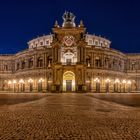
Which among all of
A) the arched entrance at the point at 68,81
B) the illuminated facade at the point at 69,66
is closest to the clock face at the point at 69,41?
the illuminated facade at the point at 69,66

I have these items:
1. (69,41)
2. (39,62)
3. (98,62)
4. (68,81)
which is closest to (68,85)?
(68,81)

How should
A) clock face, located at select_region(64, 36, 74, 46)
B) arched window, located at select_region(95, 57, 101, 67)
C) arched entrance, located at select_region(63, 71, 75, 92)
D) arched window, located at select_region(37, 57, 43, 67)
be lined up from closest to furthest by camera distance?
arched entrance, located at select_region(63, 71, 75, 92)
clock face, located at select_region(64, 36, 74, 46)
arched window, located at select_region(95, 57, 101, 67)
arched window, located at select_region(37, 57, 43, 67)

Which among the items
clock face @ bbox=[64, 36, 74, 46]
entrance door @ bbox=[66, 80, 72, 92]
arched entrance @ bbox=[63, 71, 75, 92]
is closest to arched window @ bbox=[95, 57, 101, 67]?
clock face @ bbox=[64, 36, 74, 46]

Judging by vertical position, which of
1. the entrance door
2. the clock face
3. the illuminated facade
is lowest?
the entrance door

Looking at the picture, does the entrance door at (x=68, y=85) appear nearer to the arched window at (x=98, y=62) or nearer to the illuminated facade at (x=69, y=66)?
the illuminated facade at (x=69, y=66)

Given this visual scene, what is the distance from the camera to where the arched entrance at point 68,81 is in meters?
58.8

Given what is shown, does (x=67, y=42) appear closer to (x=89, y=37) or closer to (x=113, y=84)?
(x=89, y=37)

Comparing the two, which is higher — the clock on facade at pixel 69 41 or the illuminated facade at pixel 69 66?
the clock on facade at pixel 69 41

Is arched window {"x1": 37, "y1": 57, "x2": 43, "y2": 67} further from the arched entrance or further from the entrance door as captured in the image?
the entrance door

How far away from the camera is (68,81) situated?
59344mm

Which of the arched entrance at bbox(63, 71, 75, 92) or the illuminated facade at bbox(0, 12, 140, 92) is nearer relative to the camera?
the illuminated facade at bbox(0, 12, 140, 92)

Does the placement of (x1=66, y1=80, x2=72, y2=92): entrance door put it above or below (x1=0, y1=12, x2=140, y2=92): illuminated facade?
below

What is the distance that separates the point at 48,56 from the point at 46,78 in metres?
6.58

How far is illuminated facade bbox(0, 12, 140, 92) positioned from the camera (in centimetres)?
5797
